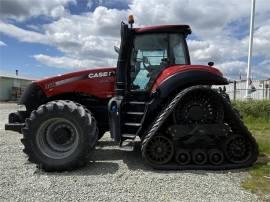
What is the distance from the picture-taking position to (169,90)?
685 cm

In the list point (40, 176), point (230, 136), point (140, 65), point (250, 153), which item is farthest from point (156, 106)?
point (40, 176)

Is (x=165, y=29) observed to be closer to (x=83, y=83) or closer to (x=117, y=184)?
(x=83, y=83)

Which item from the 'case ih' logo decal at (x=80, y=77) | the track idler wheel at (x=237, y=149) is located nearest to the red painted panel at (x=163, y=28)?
the 'case ih' logo decal at (x=80, y=77)

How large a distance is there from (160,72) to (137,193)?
2.69m

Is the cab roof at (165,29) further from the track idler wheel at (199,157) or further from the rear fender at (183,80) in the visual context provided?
the track idler wheel at (199,157)

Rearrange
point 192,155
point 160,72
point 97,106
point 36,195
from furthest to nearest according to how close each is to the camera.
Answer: point 97,106
point 160,72
point 192,155
point 36,195

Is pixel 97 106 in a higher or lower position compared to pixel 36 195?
higher

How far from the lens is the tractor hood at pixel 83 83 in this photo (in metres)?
7.67

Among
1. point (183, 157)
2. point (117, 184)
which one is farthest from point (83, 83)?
point (117, 184)

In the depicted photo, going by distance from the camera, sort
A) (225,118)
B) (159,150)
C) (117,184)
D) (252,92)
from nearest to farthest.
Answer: (117,184), (159,150), (225,118), (252,92)

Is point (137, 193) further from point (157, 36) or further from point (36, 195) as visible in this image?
point (157, 36)

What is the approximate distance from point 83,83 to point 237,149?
324 centimetres

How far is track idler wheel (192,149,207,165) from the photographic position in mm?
6730

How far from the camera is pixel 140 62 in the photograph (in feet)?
24.4
